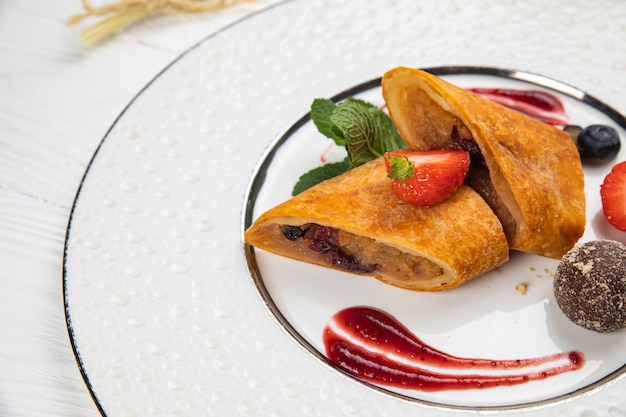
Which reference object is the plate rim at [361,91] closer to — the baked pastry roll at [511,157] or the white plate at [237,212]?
the white plate at [237,212]

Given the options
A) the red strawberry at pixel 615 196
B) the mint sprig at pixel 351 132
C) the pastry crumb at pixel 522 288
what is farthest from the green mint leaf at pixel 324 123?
the red strawberry at pixel 615 196

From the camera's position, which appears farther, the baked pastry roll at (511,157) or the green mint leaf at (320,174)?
the green mint leaf at (320,174)

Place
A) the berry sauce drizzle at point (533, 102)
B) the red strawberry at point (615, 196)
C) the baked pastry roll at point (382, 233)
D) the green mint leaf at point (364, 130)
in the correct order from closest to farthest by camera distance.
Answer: the baked pastry roll at point (382, 233)
the red strawberry at point (615, 196)
the green mint leaf at point (364, 130)
the berry sauce drizzle at point (533, 102)

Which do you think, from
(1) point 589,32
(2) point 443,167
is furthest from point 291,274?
(1) point 589,32

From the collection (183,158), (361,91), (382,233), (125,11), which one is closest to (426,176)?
(382,233)

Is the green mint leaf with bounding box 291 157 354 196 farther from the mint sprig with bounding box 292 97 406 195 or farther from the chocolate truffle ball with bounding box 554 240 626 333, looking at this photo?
the chocolate truffle ball with bounding box 554 240 626 333

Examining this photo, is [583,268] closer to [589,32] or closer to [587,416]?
[587,416]

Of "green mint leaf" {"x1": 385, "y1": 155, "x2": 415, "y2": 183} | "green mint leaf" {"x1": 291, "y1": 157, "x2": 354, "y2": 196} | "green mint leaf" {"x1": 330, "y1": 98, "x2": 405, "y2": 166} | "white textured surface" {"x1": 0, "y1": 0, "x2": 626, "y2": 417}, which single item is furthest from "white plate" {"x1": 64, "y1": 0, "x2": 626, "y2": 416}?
"green mint leaf" {"x1": 385, "y1": 155, "x2": 415, "y2": 183}

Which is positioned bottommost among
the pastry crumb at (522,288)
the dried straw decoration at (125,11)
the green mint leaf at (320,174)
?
the pastry crumb at (522,288)
